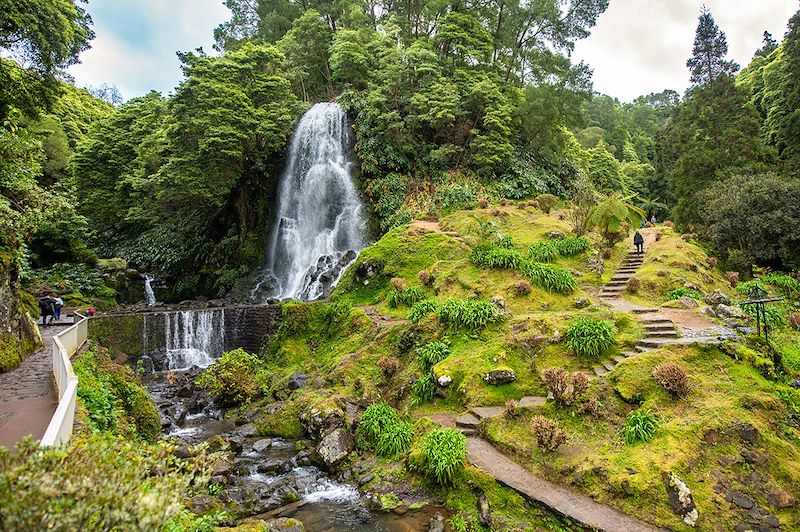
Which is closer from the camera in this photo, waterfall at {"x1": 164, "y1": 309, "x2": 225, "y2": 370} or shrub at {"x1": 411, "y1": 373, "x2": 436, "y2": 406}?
shrub at {"x1": 411, "y1": 373, "x2": 436, "y2": 406}

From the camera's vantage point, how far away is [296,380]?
14406 mm

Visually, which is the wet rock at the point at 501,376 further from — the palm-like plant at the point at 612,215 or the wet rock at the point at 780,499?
the palm-like plant at the point at 612,215

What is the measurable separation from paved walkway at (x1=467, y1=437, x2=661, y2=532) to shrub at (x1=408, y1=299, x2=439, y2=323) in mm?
5444

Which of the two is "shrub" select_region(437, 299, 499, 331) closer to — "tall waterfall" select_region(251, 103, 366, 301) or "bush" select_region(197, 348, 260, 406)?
"bush" select_region(197, 348, 260, 406)

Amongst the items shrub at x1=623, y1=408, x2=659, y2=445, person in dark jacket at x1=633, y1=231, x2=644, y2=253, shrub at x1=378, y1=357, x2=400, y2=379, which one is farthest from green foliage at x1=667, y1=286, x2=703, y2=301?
shrub at x1=378, y1=357, x2=400, y2=379

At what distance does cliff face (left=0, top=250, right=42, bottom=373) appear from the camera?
11.5 m

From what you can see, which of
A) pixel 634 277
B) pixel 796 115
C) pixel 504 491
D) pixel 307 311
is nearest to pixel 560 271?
pixel 634 277

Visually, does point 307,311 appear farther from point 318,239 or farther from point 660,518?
point 660,518

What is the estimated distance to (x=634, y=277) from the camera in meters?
15.3

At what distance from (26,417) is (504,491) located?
9.17m

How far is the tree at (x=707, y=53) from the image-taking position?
28.8 metres

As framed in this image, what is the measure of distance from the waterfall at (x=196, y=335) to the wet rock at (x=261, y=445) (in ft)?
29.7

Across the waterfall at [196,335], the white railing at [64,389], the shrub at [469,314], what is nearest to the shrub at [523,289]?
the shrub at [469,314]

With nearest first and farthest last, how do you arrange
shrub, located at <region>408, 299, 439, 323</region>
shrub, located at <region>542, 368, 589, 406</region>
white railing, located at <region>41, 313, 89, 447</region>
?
white railing, located at <region>41, 313, 89, 447</region> → shrub, located at <region>542, 368, 589, 406</region> → shrub, located at <region>408, 299, 439, 323</region>
